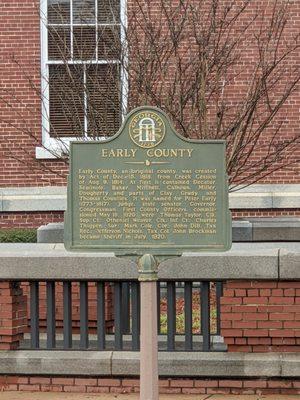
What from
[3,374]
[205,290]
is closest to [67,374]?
[3,374]

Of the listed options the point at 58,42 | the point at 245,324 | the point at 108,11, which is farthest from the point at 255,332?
the point at 58,42

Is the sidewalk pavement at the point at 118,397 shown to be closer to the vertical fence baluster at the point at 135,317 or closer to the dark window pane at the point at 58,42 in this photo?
the vertical fence baluster at the point at 135,317

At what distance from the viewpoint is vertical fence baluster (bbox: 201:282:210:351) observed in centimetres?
719

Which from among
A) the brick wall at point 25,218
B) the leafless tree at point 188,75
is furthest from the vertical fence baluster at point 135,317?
the brick wall at point 25,218

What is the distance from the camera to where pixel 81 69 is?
41.8 feet

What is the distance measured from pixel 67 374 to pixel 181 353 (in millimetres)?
1006

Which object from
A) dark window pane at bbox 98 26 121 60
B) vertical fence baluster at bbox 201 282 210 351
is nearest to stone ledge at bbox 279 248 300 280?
vertical fence baluster at bbox 201 282 210 351

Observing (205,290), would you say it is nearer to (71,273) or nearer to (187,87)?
(71,273)

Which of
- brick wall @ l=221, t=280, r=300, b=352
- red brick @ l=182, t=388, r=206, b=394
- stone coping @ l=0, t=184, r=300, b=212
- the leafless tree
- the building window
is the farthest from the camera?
stone coping @ l=0, t=184, r=300, b=212

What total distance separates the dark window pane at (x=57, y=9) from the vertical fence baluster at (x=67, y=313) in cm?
812

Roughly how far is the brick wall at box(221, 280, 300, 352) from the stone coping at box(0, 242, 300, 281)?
0.39 ft

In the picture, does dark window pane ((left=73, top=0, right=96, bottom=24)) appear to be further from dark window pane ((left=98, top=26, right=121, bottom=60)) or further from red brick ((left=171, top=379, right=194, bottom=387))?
red brick ((left=171, top=379, right=194, bottom=387))

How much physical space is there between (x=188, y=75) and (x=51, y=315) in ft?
17.6

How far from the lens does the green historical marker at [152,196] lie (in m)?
5.86
